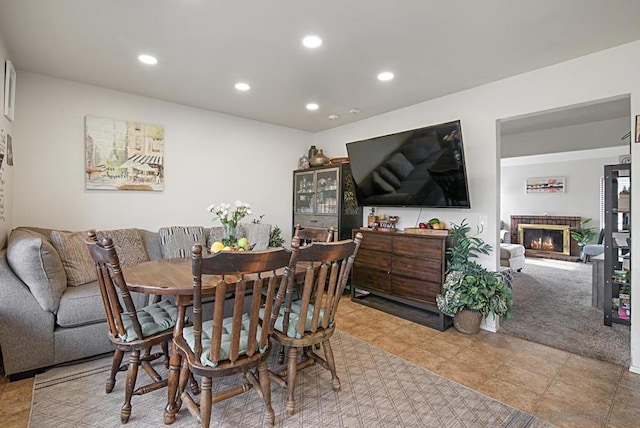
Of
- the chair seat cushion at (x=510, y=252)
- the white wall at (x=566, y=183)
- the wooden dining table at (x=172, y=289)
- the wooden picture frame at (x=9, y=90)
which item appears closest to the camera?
the wooden dining table at (x=172, y=289)

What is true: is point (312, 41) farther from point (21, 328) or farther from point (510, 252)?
point (510, 252)

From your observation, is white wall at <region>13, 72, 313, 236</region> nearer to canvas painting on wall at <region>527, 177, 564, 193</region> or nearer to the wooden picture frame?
the wooden picture frame

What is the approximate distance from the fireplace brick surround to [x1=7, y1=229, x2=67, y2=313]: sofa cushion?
9.64 m

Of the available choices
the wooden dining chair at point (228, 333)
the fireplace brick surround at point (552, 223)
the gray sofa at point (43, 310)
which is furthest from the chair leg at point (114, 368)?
the fireplace brick surround at point (552, 223)

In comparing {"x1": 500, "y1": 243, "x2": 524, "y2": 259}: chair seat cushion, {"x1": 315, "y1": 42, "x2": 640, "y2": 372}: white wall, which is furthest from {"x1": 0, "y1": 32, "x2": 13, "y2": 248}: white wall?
{"x1": 500, "y1": 243, "x2": 524, "y2": 259}: chair seat cushion

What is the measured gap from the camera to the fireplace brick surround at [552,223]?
7.94 m

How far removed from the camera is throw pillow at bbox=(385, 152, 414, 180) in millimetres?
3656

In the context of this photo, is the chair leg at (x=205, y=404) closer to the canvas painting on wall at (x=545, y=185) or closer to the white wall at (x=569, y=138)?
the white wall at (x=569, y=138)

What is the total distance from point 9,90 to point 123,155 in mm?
1066

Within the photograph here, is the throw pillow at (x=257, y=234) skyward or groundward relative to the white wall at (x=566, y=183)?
groundward

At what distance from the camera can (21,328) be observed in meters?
2.22

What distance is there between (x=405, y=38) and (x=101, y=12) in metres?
2.09

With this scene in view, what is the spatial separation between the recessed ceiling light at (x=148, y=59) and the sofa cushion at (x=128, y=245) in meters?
1.67

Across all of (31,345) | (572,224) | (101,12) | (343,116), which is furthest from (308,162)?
(572,224)
